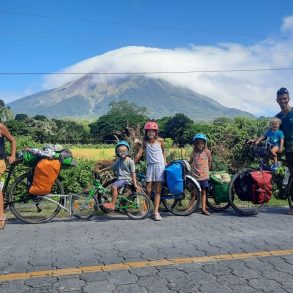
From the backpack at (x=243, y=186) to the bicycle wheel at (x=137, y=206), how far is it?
1.58 m

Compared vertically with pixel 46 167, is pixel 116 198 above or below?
below

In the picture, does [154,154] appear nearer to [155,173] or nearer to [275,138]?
[155,173]

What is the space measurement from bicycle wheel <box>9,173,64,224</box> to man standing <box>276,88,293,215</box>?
3.90 metres

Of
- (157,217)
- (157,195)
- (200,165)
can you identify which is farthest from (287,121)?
(157,217)

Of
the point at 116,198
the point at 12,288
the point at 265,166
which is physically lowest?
the point at 12,288

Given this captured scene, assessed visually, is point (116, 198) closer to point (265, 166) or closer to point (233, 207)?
point (233, 207)

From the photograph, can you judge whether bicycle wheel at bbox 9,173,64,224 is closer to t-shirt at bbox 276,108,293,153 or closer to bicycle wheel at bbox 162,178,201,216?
bicycle wheel at bbox 162,178,201,216

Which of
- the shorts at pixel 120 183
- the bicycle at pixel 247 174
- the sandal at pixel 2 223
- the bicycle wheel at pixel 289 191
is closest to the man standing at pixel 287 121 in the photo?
the bicycle wheel at pixel 289 191

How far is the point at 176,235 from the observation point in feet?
18.2

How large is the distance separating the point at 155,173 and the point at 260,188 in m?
1.74

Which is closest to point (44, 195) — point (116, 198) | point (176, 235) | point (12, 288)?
point (116, 198)

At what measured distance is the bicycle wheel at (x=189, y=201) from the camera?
22.8 ft

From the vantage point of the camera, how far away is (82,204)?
6.53m

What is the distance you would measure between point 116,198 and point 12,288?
2979 millimetres
